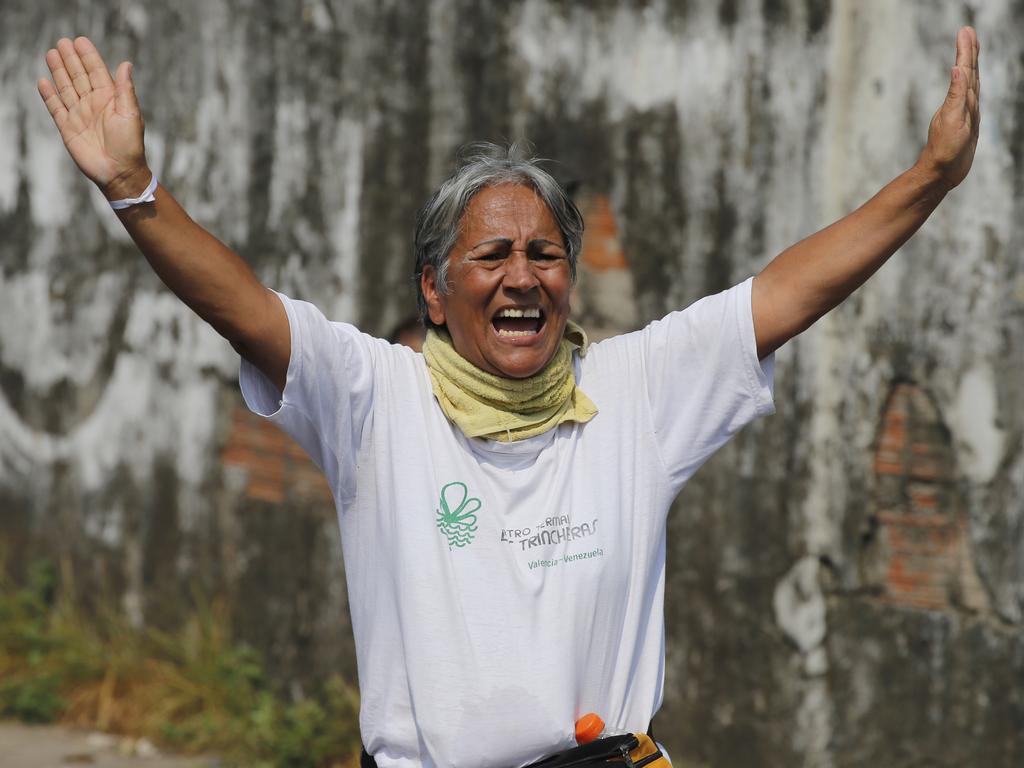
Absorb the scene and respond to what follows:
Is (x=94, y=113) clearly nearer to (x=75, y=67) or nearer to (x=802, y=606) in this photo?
(x=75, y=67)

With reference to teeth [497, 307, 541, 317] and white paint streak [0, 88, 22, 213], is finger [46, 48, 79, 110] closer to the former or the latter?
teeth [497, 307, 541, 317]

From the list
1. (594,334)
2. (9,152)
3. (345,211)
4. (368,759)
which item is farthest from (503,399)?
(9,152)

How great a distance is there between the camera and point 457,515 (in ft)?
6.96

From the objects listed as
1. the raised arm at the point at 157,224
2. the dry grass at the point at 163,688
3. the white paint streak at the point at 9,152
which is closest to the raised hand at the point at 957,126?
the raised arm at the point at 157,224

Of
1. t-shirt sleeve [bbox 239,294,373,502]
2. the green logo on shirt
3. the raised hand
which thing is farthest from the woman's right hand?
the raised hand

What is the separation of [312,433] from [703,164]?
242cm

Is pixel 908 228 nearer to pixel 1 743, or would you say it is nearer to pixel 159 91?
pixel 159 91

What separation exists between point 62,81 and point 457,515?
3.15 feet

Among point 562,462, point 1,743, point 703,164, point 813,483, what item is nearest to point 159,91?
point 703,164

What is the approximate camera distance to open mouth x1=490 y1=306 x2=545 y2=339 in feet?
7.41

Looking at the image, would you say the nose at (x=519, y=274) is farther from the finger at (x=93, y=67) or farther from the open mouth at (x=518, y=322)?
the finger at (x=93, y=67)

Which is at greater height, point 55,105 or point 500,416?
point 55,105

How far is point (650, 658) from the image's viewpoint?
221 centimetres

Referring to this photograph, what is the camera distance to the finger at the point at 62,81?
204cm
